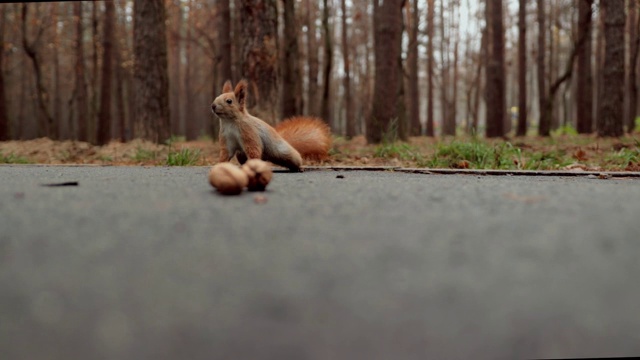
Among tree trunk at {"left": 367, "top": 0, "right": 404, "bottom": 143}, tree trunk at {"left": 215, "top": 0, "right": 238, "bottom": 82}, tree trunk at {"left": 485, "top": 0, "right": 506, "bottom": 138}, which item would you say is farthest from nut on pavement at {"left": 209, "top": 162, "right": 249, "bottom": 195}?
tree trunk at {"left": 485, "top": 0, "right": 506, "bottom": 138}

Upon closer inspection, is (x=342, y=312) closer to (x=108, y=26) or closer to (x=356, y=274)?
(x=356, y=274)

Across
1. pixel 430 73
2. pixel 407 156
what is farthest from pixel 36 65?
pixel 430 73

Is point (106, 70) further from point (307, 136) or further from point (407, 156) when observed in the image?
point (307, 136)

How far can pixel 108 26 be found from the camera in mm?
12180

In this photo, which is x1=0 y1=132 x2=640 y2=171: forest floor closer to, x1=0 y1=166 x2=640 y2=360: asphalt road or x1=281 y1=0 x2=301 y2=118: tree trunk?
x1=281 y1=0 x2=301 y2=118: tree trunk

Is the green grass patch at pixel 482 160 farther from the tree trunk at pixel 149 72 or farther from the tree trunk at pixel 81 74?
the tree trunk at pixel 81 74

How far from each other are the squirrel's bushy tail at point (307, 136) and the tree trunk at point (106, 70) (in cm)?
937

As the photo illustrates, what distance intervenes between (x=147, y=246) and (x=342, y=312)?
1.52 feet

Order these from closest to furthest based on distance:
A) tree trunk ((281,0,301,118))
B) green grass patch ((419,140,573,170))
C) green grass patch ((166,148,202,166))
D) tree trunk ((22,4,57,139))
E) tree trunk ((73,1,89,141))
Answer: green grass patch ((419,140,573,170)) → green grass patch ((166,148,202,166)) → tree trunk ((281,0,301,118)) → tree trunk ((22,4,57,139)) → tree trunk ((73,1,89,141))

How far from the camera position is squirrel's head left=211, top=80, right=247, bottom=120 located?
339cm

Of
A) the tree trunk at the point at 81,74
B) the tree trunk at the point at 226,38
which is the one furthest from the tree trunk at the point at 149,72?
the tree trunk at the point at 81,74

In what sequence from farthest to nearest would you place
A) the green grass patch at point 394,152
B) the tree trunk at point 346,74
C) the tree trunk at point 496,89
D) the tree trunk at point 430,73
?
the tree trunk at point 430,73, the tree trunk at point 346,74, the tree trunk at point 496,89, the green grass patch at point 394,152

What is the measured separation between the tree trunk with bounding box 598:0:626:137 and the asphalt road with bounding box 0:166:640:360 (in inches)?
350

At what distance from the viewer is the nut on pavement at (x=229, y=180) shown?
180 cm
